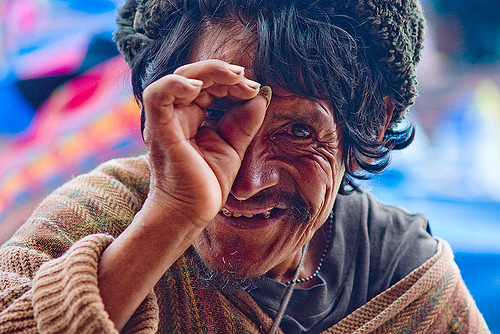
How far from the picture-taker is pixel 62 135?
3154 mm

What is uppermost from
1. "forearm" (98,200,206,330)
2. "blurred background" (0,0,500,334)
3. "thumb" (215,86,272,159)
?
"thumb" (215,86,272,159)

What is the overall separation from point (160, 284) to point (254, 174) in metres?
0.50

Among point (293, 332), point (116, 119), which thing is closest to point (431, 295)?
point (293, 332)

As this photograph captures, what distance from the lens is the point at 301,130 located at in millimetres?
1220

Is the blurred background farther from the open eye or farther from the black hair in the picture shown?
the open eye

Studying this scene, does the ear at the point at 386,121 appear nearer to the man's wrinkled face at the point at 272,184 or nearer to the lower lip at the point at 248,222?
the man's wrinkled face at the point at 272,184

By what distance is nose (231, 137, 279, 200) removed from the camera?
111cm

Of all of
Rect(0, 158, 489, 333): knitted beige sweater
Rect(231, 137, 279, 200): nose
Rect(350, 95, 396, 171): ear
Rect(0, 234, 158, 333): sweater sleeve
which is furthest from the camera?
Rect(350, 95, 396, 171): ear

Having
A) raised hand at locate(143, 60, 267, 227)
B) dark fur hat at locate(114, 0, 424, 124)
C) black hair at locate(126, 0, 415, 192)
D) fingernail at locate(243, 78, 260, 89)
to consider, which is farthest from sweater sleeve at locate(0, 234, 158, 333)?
dark fur hat at locate(114, 0, 424, 124)

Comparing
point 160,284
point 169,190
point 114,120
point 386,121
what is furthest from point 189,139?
point 114,120

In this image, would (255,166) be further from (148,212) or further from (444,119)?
(444,119)

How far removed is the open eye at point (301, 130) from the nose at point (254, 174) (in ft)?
0.34

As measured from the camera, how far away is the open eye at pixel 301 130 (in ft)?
3.96

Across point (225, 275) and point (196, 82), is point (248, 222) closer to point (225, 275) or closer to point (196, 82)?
point (225, 275)
